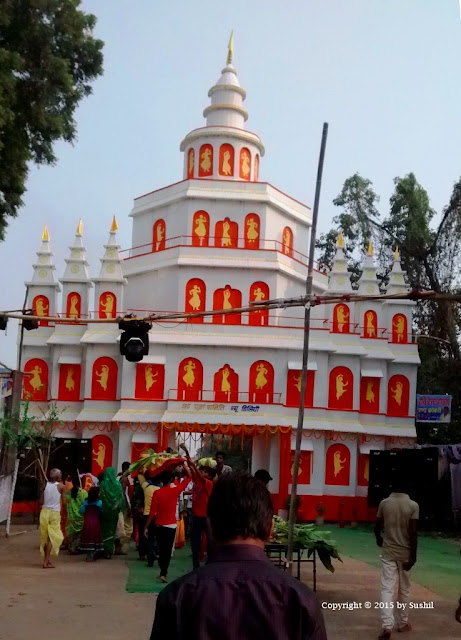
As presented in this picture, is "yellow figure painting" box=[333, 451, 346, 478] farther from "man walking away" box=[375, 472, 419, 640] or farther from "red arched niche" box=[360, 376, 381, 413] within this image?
"man walking away" box=[375, 472, 419, 640]

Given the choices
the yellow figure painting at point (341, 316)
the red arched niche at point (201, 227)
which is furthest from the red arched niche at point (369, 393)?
the red arched niche at point (201, 227)

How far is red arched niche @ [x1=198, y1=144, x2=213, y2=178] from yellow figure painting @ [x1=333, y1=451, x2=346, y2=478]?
11727 millimetres

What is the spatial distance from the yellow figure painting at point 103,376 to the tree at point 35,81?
13438mm

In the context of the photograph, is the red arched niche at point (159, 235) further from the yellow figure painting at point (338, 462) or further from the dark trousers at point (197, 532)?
the dark trousers at point (197, 532)

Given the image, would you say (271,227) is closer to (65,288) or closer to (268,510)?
(65,288)

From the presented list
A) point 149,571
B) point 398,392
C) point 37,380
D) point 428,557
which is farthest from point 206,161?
point 149,571

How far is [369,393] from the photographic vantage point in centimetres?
2831

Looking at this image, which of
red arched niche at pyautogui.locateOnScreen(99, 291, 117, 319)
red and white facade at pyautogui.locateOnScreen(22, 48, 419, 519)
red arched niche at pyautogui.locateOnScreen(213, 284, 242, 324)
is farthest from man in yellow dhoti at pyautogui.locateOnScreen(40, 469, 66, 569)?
red arched niche at pyautogui.locateOnScreen(213, 284, 242, 324)

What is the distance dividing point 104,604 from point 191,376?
17487 mm

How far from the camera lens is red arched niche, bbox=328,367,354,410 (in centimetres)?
2736

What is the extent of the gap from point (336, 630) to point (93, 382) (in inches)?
792

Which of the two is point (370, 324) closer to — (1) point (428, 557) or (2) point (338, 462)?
(2) point (338, 462)

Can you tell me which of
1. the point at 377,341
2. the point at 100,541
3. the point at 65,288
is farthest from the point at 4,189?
the point at 377,341

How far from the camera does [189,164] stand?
31578mm
